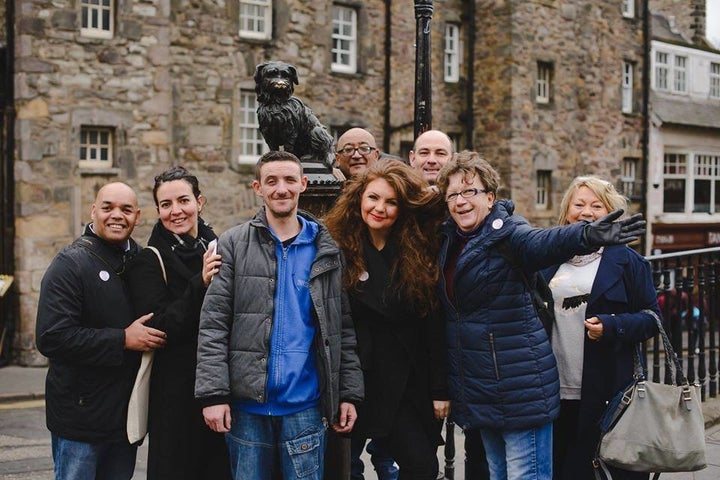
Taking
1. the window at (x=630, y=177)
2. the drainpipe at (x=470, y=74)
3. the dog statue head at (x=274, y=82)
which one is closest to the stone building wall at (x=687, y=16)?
the window at (x=630, y=177)

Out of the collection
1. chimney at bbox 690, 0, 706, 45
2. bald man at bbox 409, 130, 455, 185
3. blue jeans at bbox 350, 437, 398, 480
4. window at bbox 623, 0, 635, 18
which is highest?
chimney at bbox 690, 0, 706, 45

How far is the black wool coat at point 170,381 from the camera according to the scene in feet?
13.0

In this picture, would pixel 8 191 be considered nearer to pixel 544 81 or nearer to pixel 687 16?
pixel 544 81

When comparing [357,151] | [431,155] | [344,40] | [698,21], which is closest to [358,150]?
[357,151]

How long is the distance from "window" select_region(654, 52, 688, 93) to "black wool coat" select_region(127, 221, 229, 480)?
25.7m

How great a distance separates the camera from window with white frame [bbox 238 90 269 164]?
16.5 m

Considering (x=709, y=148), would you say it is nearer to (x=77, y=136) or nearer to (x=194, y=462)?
(x=77, y=136)

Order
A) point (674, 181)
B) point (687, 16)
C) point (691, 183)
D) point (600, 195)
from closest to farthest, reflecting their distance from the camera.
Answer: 1. point (600, 195)
2. point (674, 181)
3. point (691, 183)
4. point (687, 16)

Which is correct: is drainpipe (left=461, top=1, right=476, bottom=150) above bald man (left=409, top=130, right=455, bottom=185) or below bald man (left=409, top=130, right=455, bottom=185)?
above

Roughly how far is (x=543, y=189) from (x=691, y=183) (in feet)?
25.3

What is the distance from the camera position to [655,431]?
3.95 m

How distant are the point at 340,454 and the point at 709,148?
26.6 meters

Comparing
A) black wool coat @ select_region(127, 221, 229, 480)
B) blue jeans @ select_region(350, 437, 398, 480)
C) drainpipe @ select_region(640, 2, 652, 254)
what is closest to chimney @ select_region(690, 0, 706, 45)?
drainpipe @ select_region(640, 2, 652, 254)

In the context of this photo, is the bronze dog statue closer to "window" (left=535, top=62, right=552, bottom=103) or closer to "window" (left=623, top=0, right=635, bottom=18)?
"window" (left=535, top=62, right=552, bottom=103)
